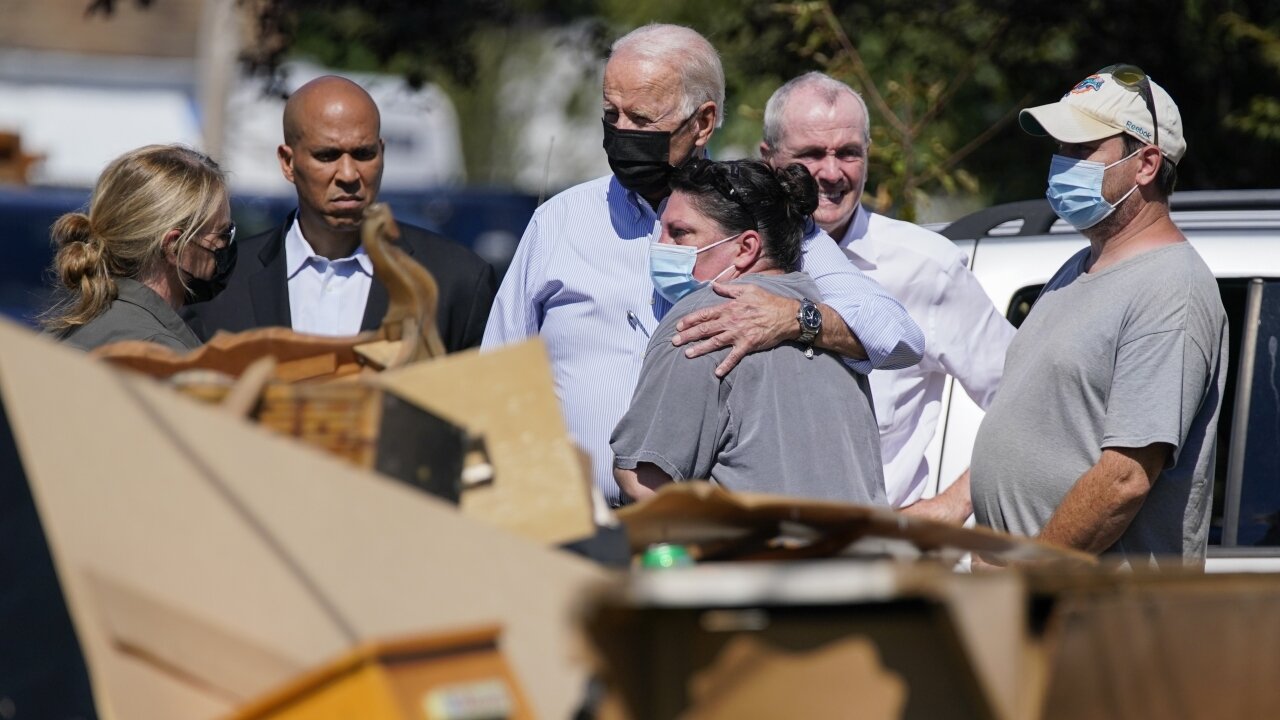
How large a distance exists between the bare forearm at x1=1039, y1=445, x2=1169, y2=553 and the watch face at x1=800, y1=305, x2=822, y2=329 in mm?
782

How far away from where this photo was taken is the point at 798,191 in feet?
12.3

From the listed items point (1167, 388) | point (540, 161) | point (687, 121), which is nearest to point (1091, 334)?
point (1167, 388)

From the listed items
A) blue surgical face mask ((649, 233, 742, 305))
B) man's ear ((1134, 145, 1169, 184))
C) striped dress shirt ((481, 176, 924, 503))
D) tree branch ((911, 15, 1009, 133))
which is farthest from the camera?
tree branch ((911, 15, 1009, 133))

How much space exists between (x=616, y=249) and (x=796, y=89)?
3.13 feet

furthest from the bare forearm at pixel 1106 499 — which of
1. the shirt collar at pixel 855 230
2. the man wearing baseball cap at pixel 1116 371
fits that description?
the shirt collar at pixel 855 230

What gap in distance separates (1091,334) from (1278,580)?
5.31ft

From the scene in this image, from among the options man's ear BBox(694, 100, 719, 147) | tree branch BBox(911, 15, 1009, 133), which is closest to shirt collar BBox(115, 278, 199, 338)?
man's ear BBox(694, 100, 719, 147)

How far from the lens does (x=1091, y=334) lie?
3783 millimetres

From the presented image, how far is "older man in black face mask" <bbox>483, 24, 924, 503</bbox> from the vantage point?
4160 millimetres

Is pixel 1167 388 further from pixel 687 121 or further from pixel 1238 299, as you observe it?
pixel 687 121

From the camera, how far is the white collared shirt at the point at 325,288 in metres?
4.68

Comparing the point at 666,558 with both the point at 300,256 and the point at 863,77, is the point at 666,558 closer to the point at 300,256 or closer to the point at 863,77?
the point at 300,256

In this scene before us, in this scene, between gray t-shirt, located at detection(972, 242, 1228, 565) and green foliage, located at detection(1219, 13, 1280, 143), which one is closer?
gray t-shirt, located at detection(972, 242, 1228, 565)

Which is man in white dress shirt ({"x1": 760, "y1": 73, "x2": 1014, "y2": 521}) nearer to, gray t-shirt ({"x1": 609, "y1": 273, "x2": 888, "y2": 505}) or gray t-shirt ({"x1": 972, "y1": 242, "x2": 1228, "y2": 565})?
gray t-shirt ({"x1": 972, "y1": 242, "x2": 1228, "y2": 565})
